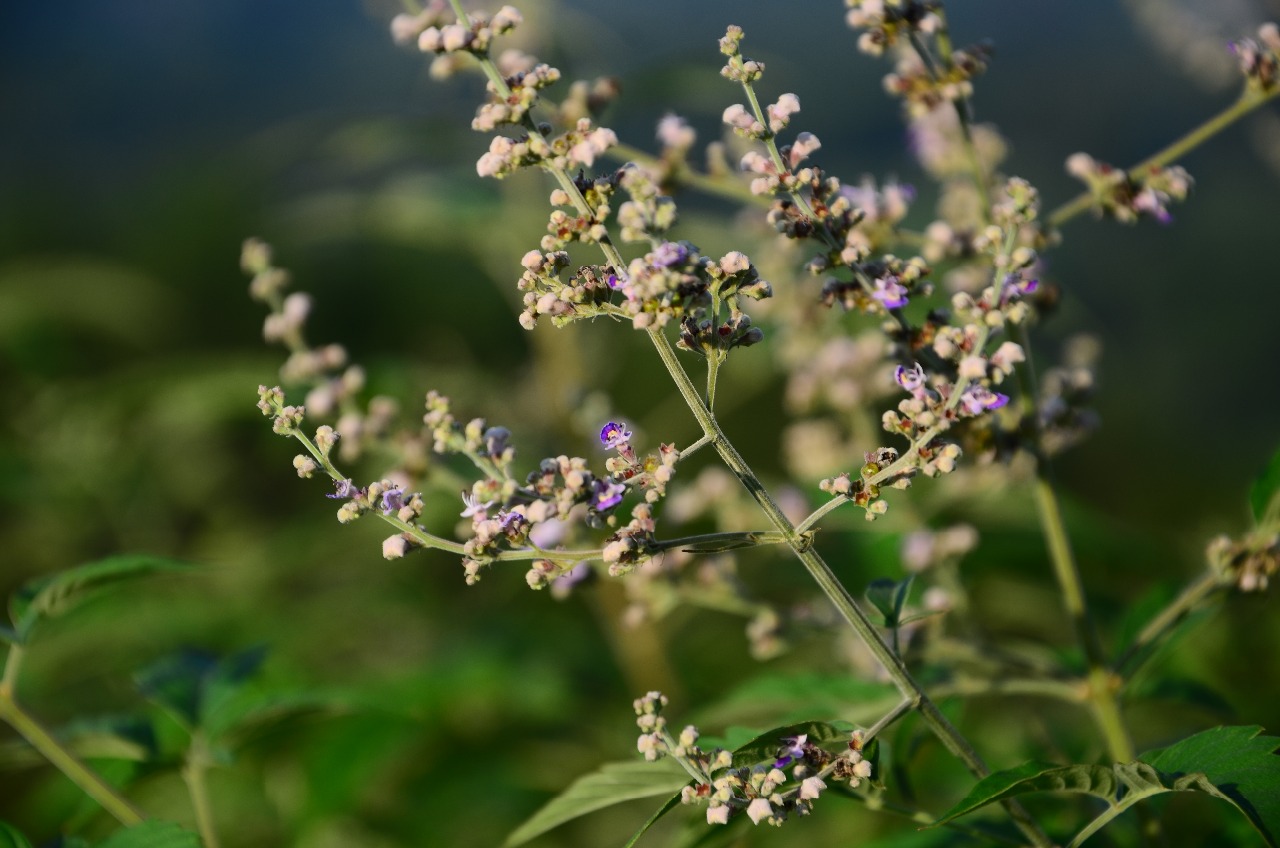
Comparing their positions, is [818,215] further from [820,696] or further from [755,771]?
[820,696]

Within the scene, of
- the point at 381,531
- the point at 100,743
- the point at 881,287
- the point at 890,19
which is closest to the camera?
the point at 881,287

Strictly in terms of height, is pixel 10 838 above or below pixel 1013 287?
above

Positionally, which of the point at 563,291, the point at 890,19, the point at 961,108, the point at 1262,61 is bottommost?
the point at 1262,61

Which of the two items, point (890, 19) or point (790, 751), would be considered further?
point (890, 19)

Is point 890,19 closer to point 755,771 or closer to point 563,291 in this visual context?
point 563,291

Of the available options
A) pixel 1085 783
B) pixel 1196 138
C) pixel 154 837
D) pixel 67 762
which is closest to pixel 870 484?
pixel 1085 783

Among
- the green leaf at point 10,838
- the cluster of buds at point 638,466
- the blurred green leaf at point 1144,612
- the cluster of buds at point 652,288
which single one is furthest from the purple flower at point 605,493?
the blurred green leaf at point 1144,612

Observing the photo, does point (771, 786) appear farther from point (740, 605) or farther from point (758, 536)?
point (740, 605)

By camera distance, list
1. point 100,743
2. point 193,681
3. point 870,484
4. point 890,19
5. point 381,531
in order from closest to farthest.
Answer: point 870,484 < point 890,19 < point 100,743 < point 193,681 < point 381,531

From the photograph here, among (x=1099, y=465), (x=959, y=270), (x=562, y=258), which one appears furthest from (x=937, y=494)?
(x=1099, y=465)

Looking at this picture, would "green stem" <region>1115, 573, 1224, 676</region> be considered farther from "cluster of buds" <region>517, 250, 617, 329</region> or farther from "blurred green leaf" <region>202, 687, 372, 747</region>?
"blurred green leaf" <region>202, 687, 372, 747</region>
